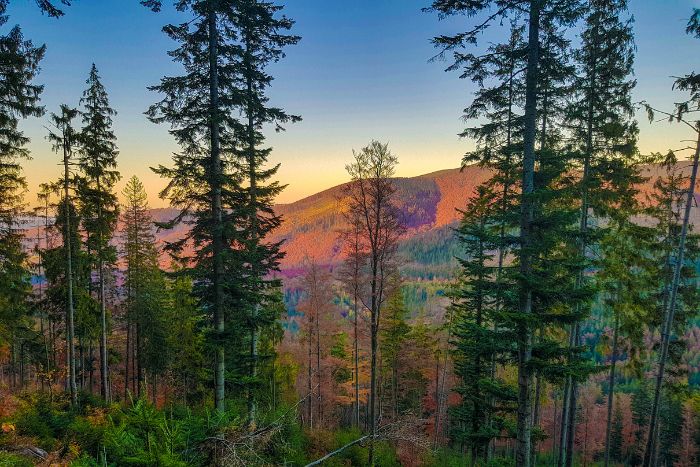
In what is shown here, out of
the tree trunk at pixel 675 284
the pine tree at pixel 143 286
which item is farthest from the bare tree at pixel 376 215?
the pine tree at pixel 143 286

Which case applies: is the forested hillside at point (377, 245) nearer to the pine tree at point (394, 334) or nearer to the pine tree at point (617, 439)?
the pine tree at point (394, 334)

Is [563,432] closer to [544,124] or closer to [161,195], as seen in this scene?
[544,124]

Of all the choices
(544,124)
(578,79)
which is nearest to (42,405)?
(578,79)

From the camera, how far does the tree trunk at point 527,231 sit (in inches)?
345

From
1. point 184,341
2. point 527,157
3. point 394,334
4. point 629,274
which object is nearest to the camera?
point 527,157

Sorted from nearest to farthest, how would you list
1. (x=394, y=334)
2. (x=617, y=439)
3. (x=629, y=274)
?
1. (x=629, y=274)
2. (x=394, y=334)
3. (x=617, y=439)

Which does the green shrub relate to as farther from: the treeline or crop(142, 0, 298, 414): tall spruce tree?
the treeline

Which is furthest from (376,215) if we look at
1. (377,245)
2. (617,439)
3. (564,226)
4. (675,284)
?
(617,439)

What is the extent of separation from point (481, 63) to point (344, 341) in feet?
117

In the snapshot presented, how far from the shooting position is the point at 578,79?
30.3ft

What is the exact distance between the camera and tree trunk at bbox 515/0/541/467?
876 cm

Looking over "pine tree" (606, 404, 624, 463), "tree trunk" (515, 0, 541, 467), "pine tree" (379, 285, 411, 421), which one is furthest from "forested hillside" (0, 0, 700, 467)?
"pine tree" (606, 404, 624, 463)

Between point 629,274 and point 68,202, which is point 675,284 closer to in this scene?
point 629,274

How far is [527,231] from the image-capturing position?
902cm
